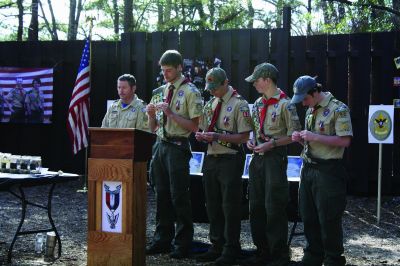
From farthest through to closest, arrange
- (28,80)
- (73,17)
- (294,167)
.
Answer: (73,17), (28,80), (294,167)

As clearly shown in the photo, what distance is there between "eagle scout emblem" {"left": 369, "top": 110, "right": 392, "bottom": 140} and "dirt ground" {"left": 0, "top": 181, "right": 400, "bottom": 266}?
3.80ft

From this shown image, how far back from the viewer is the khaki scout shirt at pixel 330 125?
17.2 feet

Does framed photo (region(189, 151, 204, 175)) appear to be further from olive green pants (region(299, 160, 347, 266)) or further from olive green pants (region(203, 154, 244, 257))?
olive green pants (region(299, 160, 347, 266))

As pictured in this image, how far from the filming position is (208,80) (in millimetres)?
5934

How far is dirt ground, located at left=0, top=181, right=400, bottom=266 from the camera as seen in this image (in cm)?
600

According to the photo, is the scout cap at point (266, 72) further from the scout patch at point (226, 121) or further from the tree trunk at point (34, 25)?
the tree trunk at point (34, 25)

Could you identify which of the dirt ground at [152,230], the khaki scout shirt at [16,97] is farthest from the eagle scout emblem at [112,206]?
the khaki scout shirt at [16,97]

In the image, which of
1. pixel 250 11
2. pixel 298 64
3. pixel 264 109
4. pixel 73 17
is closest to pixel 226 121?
pixel 264 109

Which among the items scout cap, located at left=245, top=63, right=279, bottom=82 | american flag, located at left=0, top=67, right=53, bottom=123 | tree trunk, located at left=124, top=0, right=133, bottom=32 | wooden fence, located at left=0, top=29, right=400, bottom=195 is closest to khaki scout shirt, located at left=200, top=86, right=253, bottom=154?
scout cap, located at left=245, top=63, right=279, bottom=82

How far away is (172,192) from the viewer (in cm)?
605

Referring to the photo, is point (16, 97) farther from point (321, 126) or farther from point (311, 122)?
point (321, 126)

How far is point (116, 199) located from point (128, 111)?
6.40ft

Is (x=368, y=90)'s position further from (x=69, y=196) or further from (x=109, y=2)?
(x=109, y=2)

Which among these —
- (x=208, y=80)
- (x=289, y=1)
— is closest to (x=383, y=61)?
(x=208, y=80)
